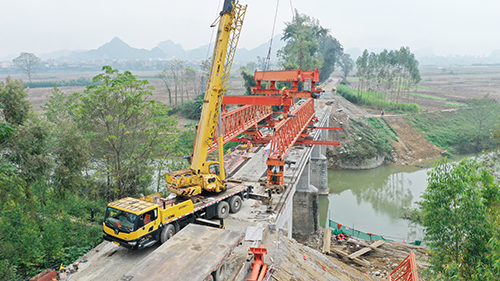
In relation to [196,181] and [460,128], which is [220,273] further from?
[460,128]

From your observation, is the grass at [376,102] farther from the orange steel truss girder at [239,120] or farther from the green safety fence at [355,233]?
the orange steel truss girder at [239,120]

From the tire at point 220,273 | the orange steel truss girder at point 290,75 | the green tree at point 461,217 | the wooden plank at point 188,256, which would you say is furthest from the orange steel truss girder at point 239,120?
the green tree at point 461,217

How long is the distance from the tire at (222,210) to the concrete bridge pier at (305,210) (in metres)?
13.6

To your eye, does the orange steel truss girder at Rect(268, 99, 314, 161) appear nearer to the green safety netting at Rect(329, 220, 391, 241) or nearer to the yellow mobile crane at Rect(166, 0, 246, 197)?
the yellow mobile crane at Rect(166, 0, 246, 197)

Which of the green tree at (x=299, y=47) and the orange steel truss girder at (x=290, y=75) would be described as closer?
the orange steel truss girder at (x=290, y=75)

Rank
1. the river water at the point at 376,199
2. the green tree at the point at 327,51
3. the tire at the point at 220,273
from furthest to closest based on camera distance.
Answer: the green tree at the point at 327,51 < the river water at the point at 376,199 < the tire at the point at 220,273

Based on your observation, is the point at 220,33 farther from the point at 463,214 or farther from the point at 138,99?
the point at 463,214

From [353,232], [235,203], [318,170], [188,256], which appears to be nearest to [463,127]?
[318,170]

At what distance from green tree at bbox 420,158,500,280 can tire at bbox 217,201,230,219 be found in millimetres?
8671

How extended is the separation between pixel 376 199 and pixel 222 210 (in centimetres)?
2988

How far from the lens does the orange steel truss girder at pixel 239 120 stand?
21.4m

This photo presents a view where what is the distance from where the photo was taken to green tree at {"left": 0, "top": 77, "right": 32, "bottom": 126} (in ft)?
40.9

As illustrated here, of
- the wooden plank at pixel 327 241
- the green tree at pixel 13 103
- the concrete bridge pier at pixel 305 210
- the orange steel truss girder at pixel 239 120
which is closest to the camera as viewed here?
the green tree at pixel 13 103

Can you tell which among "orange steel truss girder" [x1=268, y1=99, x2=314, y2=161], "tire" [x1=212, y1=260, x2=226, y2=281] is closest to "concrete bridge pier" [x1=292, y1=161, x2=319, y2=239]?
"orange steel truss girder" [x1=268, y1=99, x2=314, y2=161]
